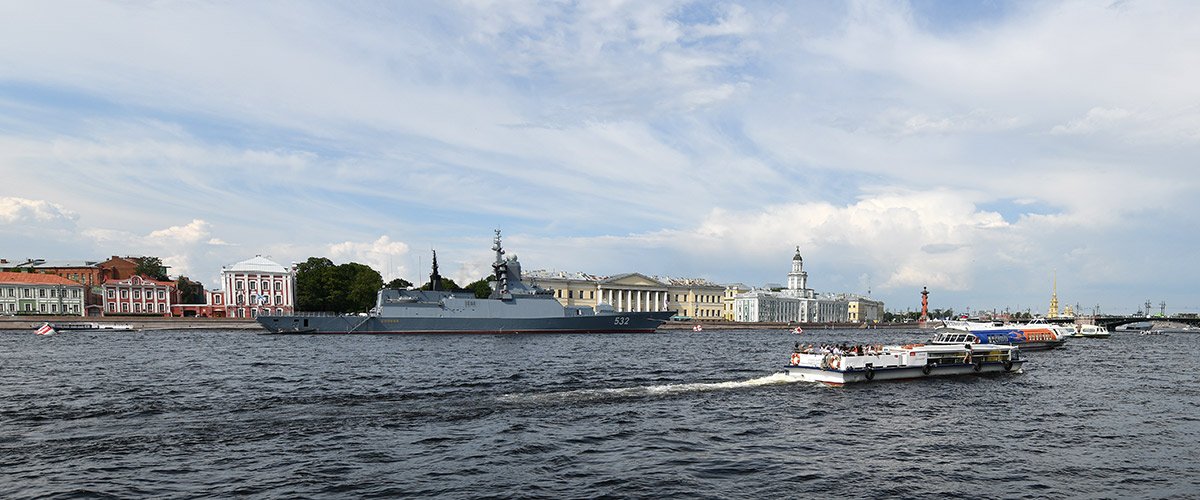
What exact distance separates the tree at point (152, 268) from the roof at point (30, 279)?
3019 centimetres

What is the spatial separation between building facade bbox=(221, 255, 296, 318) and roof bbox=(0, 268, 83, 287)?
22.8 meters

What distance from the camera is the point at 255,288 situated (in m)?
138

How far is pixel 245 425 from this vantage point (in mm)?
23781

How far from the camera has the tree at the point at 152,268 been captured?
160m

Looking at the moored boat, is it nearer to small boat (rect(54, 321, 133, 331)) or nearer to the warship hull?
the warship hull

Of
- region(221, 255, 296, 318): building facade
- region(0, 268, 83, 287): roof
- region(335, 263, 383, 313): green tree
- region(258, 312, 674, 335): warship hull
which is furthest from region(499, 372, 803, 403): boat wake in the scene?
region(0, 268, 83, 287): roof

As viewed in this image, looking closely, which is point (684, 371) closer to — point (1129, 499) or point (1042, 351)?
point (1129, 499)

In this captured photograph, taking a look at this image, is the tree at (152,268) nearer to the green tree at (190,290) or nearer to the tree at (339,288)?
the green tree at (190,290)

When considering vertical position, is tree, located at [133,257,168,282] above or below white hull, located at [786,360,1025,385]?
above

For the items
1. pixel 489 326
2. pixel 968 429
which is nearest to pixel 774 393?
pixel 968 429

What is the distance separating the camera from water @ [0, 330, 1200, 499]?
58.6ft

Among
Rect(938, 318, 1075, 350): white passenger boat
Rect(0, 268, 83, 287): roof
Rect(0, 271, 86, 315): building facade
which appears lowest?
Rect(938, 318, 1075, 350): white passenger boat

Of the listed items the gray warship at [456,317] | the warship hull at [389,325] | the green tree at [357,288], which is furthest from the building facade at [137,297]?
the gray warship at [456,317]

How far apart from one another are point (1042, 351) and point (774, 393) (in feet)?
177
